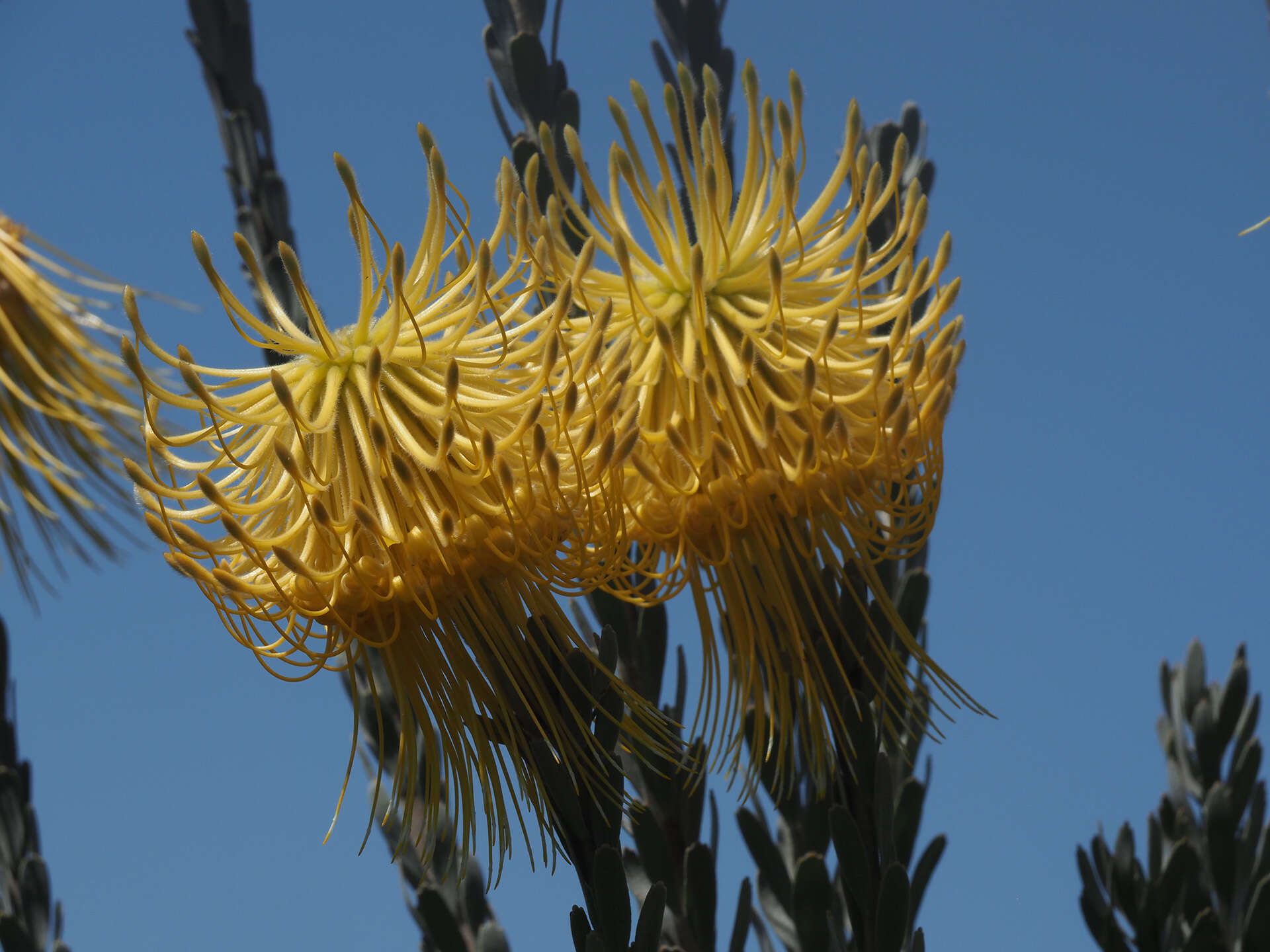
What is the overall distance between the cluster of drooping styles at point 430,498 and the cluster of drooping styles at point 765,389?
81 millimetres

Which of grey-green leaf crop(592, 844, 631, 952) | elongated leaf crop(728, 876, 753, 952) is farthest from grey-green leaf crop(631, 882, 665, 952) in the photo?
elongated leaf crop(728, 876, 753, 952)

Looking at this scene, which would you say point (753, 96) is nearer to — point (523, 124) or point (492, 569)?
point (523, 124)

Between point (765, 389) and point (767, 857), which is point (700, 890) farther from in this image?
point (765, 389)

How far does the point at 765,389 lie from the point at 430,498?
13.7 inches

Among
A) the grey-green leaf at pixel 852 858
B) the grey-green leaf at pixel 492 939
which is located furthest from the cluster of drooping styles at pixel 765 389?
the grey-green leaf at pixel 492 939

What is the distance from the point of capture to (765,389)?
1271 millimetres

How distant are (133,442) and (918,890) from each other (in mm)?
1186

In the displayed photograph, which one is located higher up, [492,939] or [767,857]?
[767,857]

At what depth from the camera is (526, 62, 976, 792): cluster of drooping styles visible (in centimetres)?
126

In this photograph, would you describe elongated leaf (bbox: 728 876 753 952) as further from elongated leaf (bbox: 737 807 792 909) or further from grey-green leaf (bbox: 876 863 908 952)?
grey-green leaf (bbox: 876 863 908 952)

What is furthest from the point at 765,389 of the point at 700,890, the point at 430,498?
the point at 700,890

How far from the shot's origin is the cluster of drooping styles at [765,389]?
49.8 inches

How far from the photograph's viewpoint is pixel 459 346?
4.09 ft

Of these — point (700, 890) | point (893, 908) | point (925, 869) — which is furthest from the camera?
point (925, 869)
